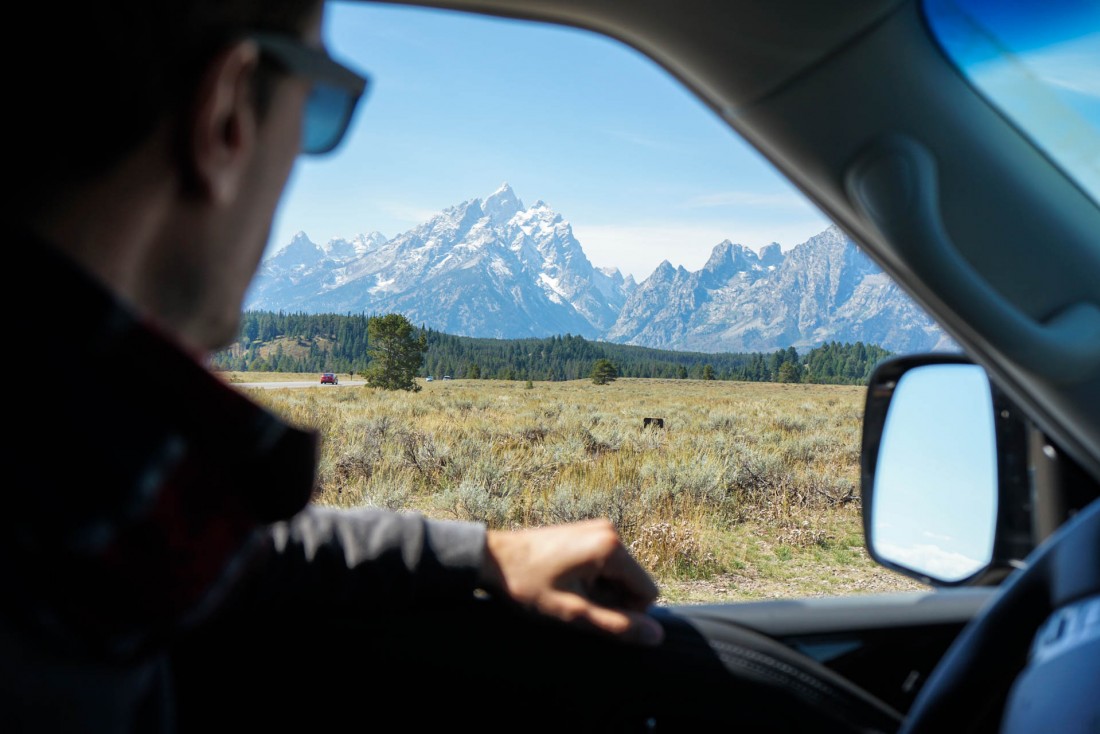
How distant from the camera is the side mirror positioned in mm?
1522

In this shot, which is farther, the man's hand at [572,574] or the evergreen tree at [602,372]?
the evergreen tree at [602,372]

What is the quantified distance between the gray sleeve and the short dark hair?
31.9 inches

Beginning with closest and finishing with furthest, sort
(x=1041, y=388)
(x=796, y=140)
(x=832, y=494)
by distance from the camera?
(x=1041, y=388)
(x=796, y=140)
(x=832, y=494)

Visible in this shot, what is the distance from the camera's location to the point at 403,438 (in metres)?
8.05

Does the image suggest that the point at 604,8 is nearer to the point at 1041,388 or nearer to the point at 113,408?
the point at 1041,388

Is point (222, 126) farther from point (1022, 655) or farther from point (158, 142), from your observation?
point (1022, 655)

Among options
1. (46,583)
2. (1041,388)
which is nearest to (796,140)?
(1041,388)

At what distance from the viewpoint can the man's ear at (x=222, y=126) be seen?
590 millimetres

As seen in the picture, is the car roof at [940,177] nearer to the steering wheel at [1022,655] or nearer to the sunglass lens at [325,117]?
the steering wheel at [1022,655]

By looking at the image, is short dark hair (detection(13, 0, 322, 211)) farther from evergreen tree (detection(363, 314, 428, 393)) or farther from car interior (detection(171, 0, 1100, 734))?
evergreen tree (detection(363, 314, 428, 393))

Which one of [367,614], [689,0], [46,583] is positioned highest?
[689,0]

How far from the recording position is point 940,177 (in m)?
1.25

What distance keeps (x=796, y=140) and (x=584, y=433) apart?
8508 millimetres

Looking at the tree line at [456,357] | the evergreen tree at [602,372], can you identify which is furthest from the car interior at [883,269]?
the evergreen tree at [602,372]
